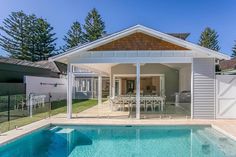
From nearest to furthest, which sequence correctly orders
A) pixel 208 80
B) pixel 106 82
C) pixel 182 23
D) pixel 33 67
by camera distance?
1. pixel 208 80
2. pixel 33 67
3. pixel 106 82
4. pixel 182 23

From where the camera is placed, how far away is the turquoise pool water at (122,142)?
7.76 metres

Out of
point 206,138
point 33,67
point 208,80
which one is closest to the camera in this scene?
point 206,138

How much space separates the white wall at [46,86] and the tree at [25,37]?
678 inches

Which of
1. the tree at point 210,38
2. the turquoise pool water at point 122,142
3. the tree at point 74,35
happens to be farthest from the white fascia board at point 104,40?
the tree at point 210,38

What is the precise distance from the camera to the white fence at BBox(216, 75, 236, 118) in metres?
12.5

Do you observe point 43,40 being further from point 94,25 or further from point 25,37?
point 94,25

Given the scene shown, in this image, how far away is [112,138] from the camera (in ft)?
32.2

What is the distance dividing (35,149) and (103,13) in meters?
40.3

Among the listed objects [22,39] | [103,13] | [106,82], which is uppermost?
[103,13]

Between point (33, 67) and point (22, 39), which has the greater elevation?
point (22, 39)

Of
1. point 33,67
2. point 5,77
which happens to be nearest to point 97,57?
point 5,77

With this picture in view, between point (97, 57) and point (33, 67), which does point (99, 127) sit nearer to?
point (97, 57)

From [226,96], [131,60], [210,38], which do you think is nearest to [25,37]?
[210,38]

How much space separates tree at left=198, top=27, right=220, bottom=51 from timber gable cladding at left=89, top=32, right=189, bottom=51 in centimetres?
3567
